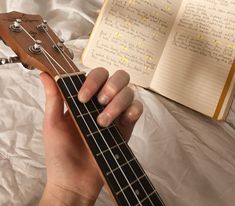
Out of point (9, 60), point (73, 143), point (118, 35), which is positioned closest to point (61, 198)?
point (73, 143)

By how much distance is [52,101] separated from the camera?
2.10ft

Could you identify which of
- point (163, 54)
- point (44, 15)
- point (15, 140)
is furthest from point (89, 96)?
point (44, 15)

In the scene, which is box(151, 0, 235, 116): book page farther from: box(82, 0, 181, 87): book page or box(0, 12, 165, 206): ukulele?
box(0, 12, 165, 206): ukulele

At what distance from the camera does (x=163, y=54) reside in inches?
37.5

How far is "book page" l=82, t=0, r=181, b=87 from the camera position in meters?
0.95

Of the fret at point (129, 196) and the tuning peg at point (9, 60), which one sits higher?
the tuning peg at point (9, 60)

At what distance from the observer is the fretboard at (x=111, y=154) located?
554mm

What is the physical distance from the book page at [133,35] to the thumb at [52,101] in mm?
345

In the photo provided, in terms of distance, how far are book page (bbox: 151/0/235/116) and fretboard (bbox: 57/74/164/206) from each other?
0.38 m

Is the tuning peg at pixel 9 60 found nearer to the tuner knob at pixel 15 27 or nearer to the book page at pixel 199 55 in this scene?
the tuner knob at pixel 15 27

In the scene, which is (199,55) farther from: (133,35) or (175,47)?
(133,35)

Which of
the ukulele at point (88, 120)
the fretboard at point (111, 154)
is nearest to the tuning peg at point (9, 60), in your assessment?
A: the ukulele at point (88, 120)

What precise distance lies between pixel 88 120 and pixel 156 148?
0.29m

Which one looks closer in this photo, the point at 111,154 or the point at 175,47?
the point at 111,154
